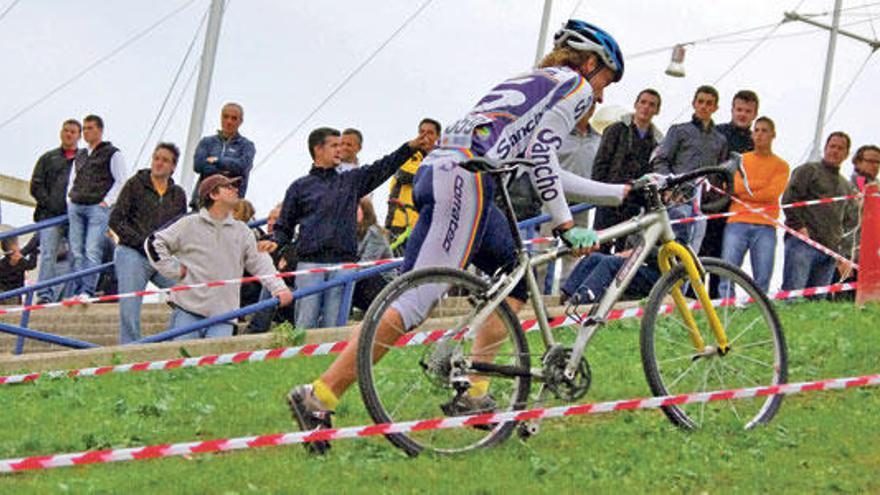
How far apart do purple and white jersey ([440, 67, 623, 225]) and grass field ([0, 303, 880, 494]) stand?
3.99 ft

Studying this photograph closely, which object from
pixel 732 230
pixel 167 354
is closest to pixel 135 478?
pixel 167 354

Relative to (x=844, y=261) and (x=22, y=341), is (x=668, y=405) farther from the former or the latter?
(x=22, y=341)

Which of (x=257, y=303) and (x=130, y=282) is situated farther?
(x=130, y=282)

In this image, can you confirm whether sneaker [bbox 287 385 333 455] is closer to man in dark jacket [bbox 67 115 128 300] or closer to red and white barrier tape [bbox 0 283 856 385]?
red and white barrier tape [bbox 0 283 856 385]

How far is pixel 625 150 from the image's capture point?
14609 millimetres

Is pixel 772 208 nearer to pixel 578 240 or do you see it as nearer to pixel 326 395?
pixel 578 240

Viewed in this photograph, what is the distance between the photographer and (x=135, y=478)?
291 inches

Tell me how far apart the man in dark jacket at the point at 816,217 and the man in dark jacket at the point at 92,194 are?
6554 millimetres

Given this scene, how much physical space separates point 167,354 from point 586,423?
5.15m

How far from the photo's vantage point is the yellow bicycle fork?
26.5ft

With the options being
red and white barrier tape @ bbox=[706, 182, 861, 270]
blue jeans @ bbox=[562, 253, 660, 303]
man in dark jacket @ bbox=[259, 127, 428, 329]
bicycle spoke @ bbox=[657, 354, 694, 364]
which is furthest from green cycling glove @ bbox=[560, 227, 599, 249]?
red and white barrier tape @ bbox=[706, 182, 861, 270]

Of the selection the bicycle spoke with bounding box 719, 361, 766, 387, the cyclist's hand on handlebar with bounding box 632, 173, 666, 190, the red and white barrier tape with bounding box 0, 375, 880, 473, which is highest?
the cyclist's hand on handlebar with bounding box 632, 173, 666, 190

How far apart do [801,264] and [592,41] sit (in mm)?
7410

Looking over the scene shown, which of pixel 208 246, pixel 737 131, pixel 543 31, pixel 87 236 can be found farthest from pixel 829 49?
pixel 208 246
